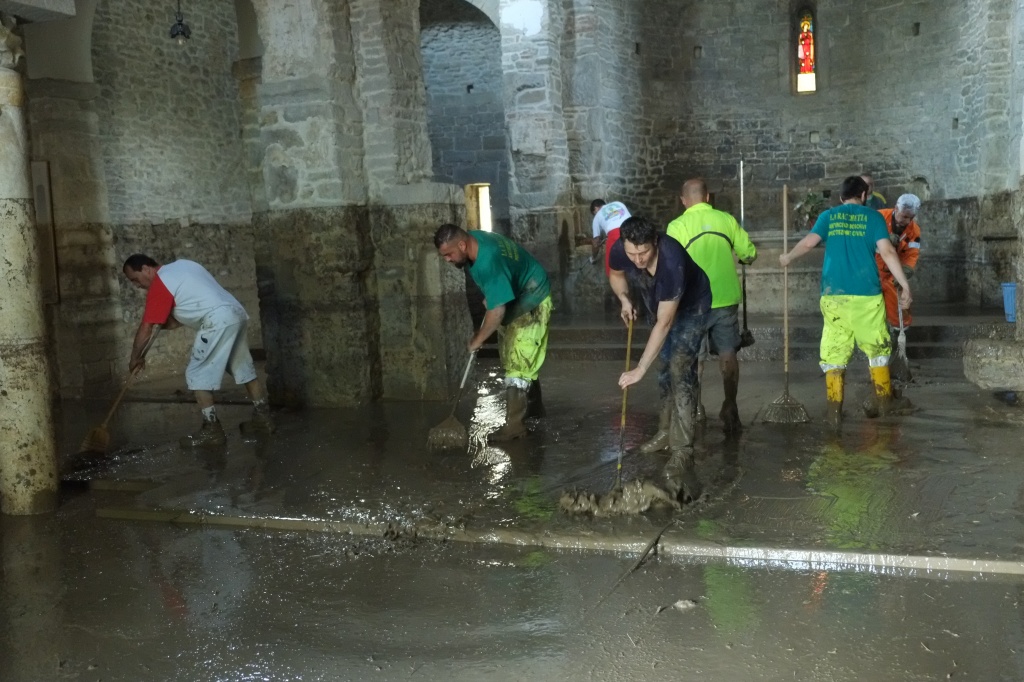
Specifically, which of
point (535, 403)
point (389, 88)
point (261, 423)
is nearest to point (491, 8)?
point (389, 88)

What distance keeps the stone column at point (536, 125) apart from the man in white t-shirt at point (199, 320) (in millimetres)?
6917

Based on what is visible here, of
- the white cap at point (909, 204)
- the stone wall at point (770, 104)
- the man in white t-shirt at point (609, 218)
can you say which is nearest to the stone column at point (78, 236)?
the man in white t-shirt at point (609, 218)

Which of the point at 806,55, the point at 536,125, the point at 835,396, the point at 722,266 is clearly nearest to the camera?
the point at 722,266

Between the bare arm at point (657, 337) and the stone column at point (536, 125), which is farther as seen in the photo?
the stone column at point (536, 125)

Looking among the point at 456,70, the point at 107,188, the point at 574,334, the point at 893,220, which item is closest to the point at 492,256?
the point at 893,220

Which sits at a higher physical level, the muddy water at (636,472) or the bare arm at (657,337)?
the bare arm at (657,337)

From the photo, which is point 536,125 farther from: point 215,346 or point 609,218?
point 215,346

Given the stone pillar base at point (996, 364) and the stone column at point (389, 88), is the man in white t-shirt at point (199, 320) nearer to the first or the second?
the stone column at point (389, 88)

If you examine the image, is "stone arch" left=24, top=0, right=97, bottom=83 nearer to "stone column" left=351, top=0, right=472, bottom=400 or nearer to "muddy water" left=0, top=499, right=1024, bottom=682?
"stone column" left=351, top=0, right=472, bottom=400

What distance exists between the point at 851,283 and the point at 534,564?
10.2 feet

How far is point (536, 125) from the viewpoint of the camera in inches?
518

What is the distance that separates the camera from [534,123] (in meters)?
13.2

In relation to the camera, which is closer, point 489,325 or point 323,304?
point 489,325

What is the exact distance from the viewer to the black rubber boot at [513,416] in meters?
5.98
